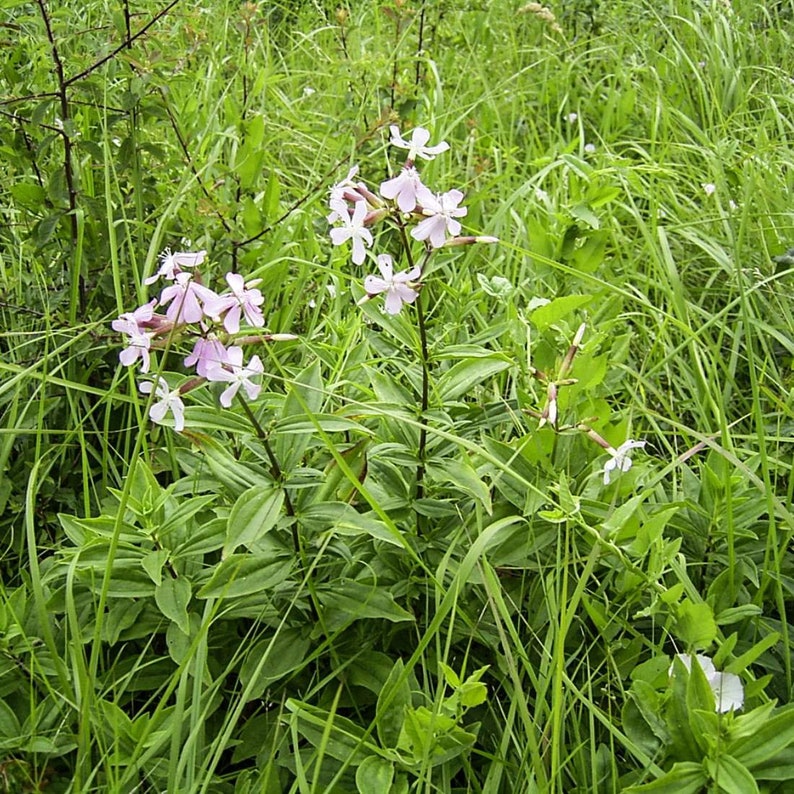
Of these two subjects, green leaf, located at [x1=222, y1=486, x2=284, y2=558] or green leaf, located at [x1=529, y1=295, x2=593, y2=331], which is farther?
green leaf, located at [x1=529, y1=295, x2=593, y2=331]

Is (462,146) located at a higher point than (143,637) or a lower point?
higher

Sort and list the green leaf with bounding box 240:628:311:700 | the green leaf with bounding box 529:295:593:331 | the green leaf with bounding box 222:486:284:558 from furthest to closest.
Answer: the green leaf with bounding box 529:295:593:331 < the green leaf with bounding box 240:628:311:700 < the green leaf with bounding box 222:486:284:558

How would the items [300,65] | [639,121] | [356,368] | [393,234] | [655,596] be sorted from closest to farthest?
[655,596] < [356,368] < [393,234] < [639,121] < [300,65]

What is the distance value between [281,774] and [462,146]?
5.74 ft

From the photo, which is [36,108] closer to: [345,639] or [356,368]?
[356,368]

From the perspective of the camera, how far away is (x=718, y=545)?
1.18m

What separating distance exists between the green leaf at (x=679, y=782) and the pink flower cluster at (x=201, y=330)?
1.76 feet

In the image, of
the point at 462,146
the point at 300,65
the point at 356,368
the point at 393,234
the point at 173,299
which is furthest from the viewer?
the point at 300,65

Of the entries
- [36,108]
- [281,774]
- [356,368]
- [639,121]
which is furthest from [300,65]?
[281,774]

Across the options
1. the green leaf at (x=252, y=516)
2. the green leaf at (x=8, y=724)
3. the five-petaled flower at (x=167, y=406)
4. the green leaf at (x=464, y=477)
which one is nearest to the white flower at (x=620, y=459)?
the green leaf at (x=464, y=477)

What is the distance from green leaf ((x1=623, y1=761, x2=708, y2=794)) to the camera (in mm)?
844

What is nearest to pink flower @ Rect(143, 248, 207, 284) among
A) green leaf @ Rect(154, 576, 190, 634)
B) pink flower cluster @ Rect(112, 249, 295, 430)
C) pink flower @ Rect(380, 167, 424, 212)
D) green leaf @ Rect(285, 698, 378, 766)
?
pink flower cluster @ Rect(112, 249, 295, 430)

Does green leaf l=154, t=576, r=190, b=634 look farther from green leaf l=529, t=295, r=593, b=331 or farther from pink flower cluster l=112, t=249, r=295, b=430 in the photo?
green leaf l=529, t=295, r=593, b=331

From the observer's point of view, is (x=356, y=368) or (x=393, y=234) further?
(x=393, y=234)
